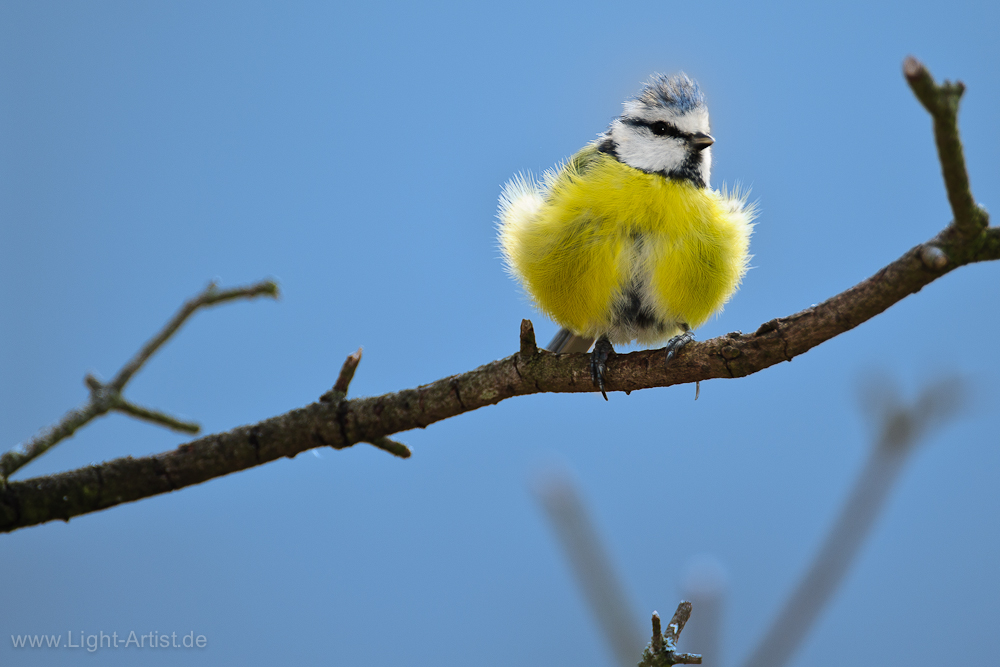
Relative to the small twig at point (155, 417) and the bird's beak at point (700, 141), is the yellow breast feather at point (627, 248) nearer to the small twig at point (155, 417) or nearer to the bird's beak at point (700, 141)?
the bird's beak at point (700, 141)

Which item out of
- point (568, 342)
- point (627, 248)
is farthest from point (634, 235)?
point (568, 342)

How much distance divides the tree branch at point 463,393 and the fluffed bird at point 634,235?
4.2 inches

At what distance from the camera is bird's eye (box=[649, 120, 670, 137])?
1.67 meters

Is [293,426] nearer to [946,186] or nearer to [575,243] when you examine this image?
[575,243]

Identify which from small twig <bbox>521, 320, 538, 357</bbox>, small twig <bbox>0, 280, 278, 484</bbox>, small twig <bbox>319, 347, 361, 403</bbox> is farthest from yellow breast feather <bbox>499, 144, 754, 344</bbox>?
small twig <bbox>0, 280, 278, 484</bbox>

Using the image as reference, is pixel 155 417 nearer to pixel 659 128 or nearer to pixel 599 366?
pixel 599 366

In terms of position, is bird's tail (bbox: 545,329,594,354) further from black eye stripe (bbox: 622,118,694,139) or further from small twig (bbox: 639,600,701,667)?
small twig (bbox: 639,600,701,667)

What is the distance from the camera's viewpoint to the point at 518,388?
1261 millimetres

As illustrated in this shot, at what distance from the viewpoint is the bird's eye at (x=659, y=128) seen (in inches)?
65.9

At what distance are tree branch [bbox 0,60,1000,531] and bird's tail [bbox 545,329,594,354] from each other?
15.2 inches

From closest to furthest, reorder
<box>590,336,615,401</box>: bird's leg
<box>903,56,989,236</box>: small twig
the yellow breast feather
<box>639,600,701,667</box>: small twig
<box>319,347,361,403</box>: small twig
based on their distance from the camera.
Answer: <box>903,56,989,236</box>: small twig, <box>639,600,701,667</box>: small twig, <box>319,347,361,403</box>: small twig, <box>590,336,615,401</box>: bird's leg, the yellow breast feather

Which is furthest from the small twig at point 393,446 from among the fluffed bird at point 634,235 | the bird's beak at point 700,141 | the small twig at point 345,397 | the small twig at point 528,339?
the bird's beak at point 700,141

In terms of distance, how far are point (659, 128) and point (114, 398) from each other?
4.10 ft

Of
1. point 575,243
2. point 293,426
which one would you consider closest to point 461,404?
point 293,426
